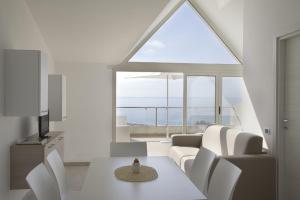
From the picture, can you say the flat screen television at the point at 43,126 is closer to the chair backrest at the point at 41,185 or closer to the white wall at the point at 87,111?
the chair backrest at the point at 41,185

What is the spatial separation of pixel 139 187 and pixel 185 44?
4.46 metres

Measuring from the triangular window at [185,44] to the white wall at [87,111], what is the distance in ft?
2.83

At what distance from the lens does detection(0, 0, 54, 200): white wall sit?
312 cm

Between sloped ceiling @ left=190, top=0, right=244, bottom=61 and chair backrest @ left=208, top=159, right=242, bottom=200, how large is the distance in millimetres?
3677

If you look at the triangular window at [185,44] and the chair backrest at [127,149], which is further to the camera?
the triangular window at [185,44]

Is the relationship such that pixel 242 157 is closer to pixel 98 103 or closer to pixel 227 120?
pixel 227 120

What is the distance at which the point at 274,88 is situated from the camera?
400 cm

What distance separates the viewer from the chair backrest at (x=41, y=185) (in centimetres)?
192

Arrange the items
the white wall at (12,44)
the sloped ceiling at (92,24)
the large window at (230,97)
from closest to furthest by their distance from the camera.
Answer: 1. the white wall at (12,44)
2. the sloped ceiling at (92,24)
3. the large window at (230,97)

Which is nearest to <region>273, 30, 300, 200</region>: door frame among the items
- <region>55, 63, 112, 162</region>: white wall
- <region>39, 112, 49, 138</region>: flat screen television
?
<region>39, 112, 49, 138</region>: flat screen television

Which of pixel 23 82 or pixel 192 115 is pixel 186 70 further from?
pixel 23 82

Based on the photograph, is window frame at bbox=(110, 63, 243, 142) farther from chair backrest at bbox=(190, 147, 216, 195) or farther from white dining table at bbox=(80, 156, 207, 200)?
white dining table at bbox=(80, 156, 207, 200)

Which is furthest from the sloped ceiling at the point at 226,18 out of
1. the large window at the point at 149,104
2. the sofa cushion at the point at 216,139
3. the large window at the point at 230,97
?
the sofa cushion at the point at 216,139

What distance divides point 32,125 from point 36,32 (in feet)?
4.71
